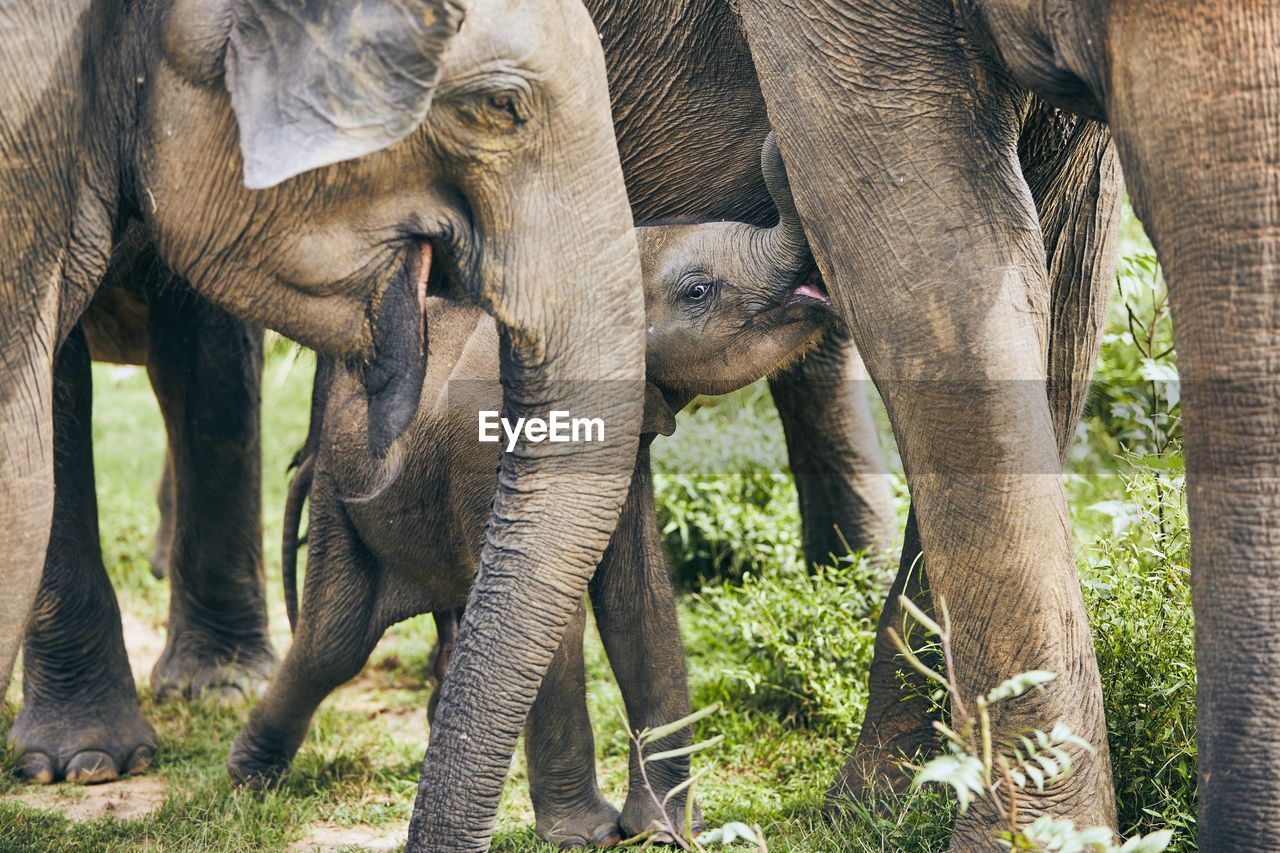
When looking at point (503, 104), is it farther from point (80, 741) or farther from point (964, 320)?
point (80, 741)

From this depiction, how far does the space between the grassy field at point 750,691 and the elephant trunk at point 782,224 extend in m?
0.90

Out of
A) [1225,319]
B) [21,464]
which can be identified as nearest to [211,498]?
[21,464]

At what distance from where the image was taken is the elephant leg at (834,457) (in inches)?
194

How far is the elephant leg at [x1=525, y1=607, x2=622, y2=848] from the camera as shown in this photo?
3658 millimetres

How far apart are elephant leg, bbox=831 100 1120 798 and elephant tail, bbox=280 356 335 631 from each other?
133 centimetres

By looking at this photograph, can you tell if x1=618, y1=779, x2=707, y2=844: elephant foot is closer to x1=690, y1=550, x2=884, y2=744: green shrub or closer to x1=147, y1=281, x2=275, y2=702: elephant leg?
x1=690, y1=550, x2=884, y2=744: green shrub

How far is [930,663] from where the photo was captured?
3.68 meters

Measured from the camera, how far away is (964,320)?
2.97m

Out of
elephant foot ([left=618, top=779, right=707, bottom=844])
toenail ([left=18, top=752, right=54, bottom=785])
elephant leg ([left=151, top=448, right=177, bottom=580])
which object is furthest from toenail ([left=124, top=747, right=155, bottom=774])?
elephant leg ([left=151, top=448, right=177, bottom=580])

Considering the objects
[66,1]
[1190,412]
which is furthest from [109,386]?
[1190,412]

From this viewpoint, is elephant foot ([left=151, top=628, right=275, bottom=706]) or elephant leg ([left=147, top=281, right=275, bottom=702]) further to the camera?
elephant foot ([left=151, top=628, right=275, bottom=706])

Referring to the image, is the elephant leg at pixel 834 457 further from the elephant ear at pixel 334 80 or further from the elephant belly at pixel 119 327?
the elephant ear at pixel 334 80

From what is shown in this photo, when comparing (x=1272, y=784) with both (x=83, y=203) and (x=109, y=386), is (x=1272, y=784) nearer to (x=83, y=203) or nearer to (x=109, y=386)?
(x=83, y=203)

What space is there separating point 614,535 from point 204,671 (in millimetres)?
1708
